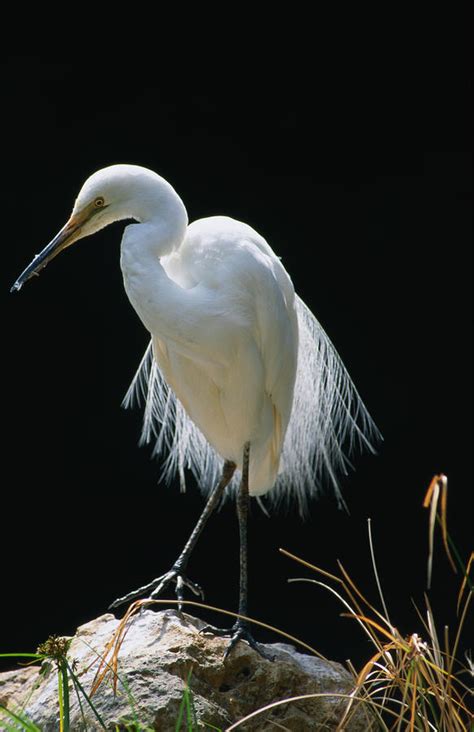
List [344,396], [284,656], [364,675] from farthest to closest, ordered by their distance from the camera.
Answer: [344,396] → [284,656] → [364,675]

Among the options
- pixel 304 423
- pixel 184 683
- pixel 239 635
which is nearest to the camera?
pixel 184 683

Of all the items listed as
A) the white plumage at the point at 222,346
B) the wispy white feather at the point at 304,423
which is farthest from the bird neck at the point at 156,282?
the wispy white feather at the point at 304,423

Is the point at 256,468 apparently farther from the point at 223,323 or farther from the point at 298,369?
the point at 223,323

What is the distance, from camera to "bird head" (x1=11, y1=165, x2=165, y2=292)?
1.75 meters

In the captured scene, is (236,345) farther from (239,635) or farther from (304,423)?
(239,635)

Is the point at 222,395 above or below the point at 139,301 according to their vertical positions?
below

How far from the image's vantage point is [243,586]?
1.90 metres

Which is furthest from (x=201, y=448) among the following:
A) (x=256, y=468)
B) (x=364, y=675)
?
(x=364, y=675)

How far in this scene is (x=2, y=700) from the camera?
68.7 inches

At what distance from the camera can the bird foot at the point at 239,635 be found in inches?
66.6

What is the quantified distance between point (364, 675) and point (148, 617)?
0.65 meters

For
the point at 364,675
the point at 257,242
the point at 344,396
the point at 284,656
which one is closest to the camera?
the point at 364,675

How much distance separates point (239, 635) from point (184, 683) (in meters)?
0.18

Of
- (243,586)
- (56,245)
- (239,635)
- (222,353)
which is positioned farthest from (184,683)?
(56,245)
